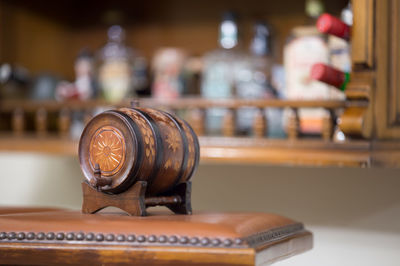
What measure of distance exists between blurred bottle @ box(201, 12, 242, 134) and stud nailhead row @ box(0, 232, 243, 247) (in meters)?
0.81

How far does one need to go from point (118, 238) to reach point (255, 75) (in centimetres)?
88

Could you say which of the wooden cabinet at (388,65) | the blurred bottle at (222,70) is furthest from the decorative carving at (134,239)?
the blurred bottle at (222,70)

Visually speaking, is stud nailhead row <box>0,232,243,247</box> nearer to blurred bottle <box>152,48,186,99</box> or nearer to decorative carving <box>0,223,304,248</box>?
decorative carving <box>0,223,304,248</box>

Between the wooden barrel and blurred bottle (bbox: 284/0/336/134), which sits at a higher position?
blurred bottle (bbox: 284/0/336/134)

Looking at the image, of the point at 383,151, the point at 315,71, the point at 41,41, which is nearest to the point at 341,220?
the point at 383,151

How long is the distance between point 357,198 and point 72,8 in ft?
3.22

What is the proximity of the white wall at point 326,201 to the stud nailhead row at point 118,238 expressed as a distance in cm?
59

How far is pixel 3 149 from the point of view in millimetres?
1549

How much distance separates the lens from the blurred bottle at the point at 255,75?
147 cm

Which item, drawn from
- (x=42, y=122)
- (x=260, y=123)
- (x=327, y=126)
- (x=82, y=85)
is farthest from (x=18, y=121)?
(x=327, y=126)

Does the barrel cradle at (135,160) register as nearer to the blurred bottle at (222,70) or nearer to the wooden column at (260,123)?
the wooden column at (260,123)

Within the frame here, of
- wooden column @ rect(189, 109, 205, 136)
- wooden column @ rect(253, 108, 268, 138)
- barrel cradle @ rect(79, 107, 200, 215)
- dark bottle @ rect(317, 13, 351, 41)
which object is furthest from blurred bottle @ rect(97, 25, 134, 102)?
barrel cradle @ rect(79, 107, 200, 215)

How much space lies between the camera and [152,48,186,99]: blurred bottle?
1584mm

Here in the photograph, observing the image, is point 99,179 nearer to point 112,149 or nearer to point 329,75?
point 112,149
